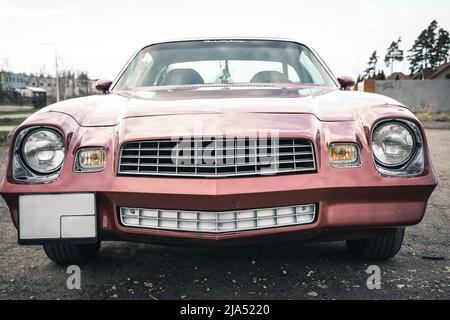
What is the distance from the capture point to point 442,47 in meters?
74.1

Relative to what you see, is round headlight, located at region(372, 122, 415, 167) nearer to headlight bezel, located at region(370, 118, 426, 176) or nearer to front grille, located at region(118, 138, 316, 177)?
headlight bezel, located at region(370, 118, 426, 176)

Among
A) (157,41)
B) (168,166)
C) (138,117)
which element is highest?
(157,41)

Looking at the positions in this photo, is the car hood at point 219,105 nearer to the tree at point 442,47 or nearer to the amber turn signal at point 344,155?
the amber turn signal at point 344,155

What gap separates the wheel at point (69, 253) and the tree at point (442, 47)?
78176 millimetres

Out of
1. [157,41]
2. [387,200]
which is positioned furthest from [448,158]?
[387,200]

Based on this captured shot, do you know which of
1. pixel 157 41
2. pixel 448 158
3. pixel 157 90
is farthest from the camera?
pixel 448 158

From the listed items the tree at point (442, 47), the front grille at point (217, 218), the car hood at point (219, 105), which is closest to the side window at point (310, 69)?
the car hood at point (219, 105)

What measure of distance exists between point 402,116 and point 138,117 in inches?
51.5

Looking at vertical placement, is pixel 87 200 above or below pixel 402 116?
below

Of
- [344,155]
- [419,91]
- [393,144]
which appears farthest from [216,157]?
[419,91]

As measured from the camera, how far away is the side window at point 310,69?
3.63 metres

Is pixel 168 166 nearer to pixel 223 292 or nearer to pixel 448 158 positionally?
pixel 223 292

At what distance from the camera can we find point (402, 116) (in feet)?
7.88

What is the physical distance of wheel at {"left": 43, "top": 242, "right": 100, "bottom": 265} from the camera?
276cm
